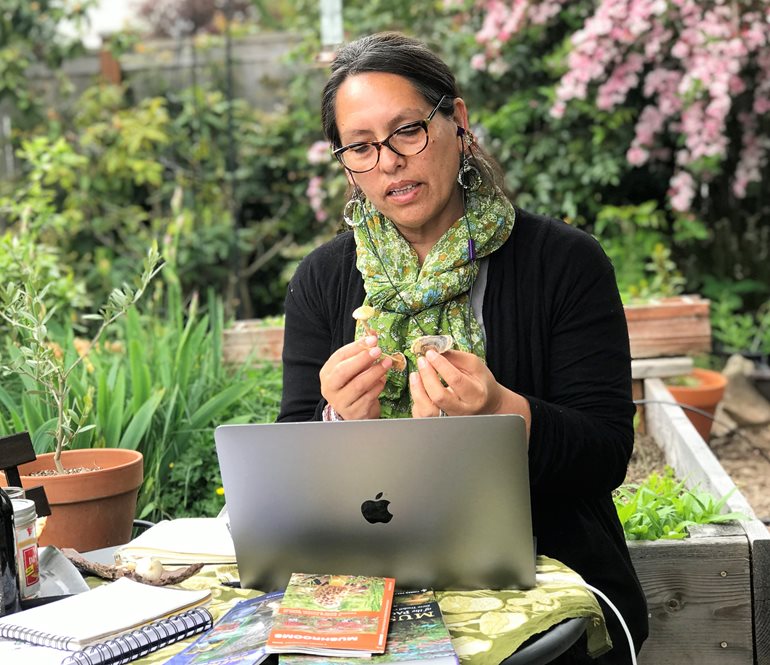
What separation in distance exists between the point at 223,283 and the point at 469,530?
593cm

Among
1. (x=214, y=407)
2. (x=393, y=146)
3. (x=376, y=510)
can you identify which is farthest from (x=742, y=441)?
(x=376, y=510)

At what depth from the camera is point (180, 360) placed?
11.0 ft

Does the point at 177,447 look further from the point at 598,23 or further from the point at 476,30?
the point at 476,30

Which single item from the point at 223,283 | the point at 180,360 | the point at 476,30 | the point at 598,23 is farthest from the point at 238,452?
the point at 223,283

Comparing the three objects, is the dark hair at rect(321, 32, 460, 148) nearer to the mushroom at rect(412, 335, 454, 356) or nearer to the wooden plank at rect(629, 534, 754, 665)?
the mushroom at rect(412, 335, 454, 356)

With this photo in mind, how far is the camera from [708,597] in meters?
2.33

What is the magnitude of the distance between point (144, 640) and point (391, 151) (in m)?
0.97

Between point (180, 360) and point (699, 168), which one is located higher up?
point (699, 168)

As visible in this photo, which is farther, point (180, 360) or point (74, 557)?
point (180, 360)

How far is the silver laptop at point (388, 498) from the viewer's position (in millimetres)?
1380

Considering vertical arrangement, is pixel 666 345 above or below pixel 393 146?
below

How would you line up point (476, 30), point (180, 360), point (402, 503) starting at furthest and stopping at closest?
1. point (476, 30)
2. point (180, 360)
3. point (402, 503)

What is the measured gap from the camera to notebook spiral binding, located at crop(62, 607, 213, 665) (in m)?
1.29

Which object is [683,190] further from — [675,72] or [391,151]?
[391,151]
